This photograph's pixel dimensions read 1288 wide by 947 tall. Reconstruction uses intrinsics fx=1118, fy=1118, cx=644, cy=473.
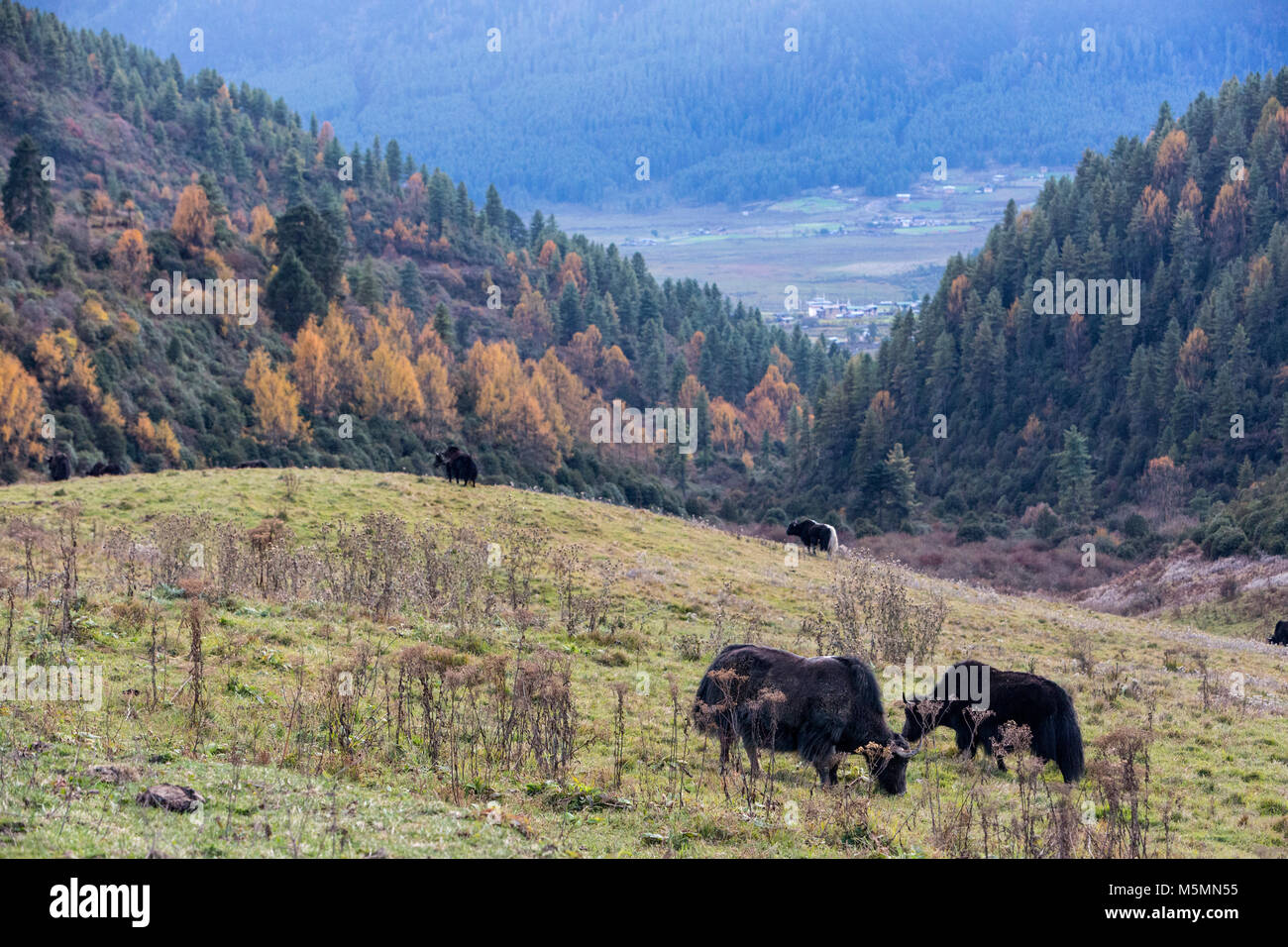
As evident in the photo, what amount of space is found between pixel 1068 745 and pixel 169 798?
11141 millimetres

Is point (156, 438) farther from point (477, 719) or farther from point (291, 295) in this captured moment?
point (477, 719)

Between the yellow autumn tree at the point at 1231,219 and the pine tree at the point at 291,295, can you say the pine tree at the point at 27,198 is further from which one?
the yellow autumn tree at the point at 1231,219

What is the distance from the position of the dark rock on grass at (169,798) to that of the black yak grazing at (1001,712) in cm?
883

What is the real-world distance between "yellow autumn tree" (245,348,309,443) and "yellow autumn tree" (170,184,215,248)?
78.2ft

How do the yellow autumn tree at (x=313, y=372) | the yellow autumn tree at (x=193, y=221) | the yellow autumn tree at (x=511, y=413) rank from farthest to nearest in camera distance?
the yellow autumn tree at (x=511, y=413), the yellow autumn tree at (x=193, y=221), the yellow autumn tree at (x=313, y=372)

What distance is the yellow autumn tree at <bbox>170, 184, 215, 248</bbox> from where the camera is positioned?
9875 cm

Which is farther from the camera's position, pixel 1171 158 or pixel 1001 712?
pixel 1171 158

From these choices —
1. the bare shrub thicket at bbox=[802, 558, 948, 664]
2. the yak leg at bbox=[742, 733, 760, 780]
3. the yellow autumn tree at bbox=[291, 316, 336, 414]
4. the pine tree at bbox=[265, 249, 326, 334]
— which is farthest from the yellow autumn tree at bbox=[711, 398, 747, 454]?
the yak leg at bbox=[742, 733, 760, 780]

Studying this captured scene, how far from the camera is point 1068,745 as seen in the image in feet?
48.9

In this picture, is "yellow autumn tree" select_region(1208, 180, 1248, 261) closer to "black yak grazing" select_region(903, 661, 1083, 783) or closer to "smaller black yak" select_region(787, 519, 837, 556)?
"smaller black yak" select_region(787, 519, 837, 556)

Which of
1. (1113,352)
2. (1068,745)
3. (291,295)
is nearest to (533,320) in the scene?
(291,295)

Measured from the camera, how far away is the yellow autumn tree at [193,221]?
98750mm

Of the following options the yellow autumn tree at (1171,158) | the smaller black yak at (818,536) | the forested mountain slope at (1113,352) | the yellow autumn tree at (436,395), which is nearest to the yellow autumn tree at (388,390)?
the yellow autumn tree at (436,395)

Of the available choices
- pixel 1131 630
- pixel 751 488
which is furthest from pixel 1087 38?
pixel 1131 630
